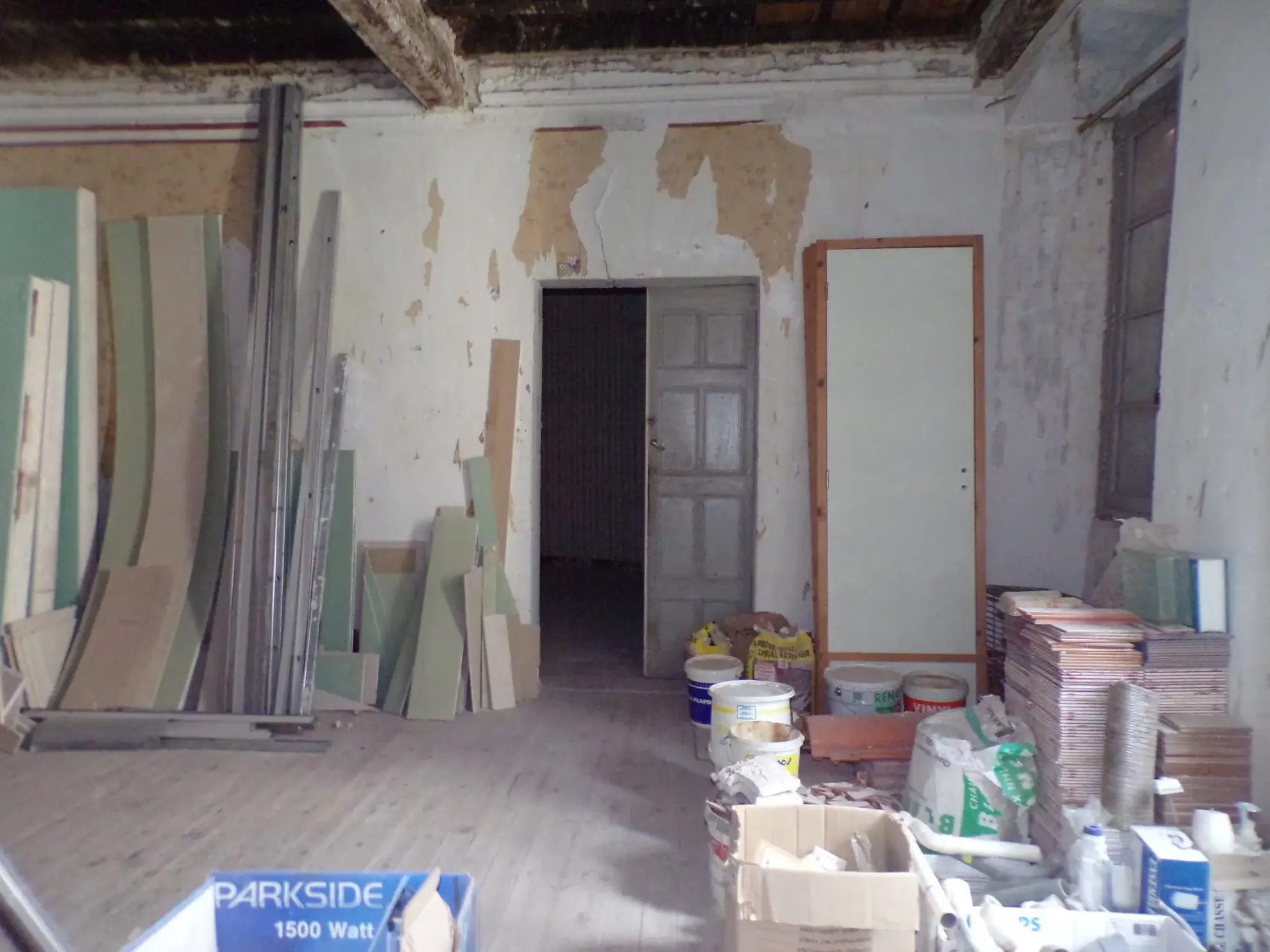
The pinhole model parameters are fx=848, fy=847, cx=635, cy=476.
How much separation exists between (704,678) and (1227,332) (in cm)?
229

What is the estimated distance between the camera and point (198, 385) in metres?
4.28

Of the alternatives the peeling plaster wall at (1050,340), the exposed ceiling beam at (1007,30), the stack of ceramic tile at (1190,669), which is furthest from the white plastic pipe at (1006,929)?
the exposed ceiling beam at (1007,30)

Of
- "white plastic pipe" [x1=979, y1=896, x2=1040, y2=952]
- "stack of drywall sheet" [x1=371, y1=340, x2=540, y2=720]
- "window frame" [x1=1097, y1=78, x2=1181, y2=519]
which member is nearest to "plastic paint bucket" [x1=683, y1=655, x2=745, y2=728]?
"stack of drywall sheet" [x1=371, y1=340, x2=540, y2=720]

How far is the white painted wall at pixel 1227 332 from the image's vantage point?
237 cm

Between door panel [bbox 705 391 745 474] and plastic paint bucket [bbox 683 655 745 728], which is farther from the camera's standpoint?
door panel [bbox 705 391 745 474]

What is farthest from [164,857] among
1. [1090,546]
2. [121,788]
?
[1090,546]

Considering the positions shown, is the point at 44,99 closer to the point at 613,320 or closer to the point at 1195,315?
the point at 613,320

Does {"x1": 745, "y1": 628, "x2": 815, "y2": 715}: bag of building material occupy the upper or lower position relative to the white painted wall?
lower

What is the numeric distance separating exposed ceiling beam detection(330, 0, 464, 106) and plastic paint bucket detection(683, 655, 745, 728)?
2900 millimetres

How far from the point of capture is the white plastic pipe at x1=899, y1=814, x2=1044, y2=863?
2.48m

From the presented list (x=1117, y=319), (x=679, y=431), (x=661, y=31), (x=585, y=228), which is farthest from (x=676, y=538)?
(x=661, y=31)

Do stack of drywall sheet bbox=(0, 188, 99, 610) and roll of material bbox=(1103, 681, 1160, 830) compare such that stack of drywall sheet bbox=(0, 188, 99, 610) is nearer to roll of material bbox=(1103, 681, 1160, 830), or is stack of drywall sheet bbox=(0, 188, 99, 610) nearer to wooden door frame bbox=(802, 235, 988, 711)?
wooden door frame bbox=(802, 235, 988, 711)

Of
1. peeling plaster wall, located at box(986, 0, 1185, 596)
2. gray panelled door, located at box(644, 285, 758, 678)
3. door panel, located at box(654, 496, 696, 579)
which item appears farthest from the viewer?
door panel, located at box(654, 496, 696, 579)

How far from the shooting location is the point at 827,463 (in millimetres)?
4023
